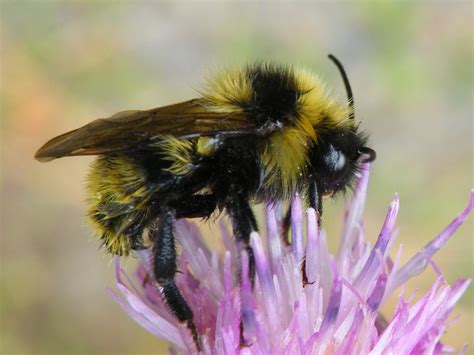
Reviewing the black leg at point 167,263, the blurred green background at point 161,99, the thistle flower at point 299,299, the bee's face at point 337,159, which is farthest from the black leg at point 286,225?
the blurred green background at point 161,99

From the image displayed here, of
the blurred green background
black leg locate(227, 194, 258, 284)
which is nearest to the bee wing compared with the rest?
black leg locate(227, 194, 258, 284)

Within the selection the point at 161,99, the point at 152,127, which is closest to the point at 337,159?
the point at 152,127

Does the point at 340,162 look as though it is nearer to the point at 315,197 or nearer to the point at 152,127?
the point at 315,197

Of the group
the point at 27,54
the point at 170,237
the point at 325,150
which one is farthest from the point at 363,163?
the point at 27,54

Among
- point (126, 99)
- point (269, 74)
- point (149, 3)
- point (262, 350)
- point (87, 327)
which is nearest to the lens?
point (262, 350)

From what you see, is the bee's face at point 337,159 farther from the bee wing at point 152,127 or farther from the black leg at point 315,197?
the bee wing at point 152,127

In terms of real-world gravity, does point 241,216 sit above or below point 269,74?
below

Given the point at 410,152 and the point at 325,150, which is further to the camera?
the point at 410,152

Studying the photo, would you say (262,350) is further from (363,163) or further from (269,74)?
(269,74)
